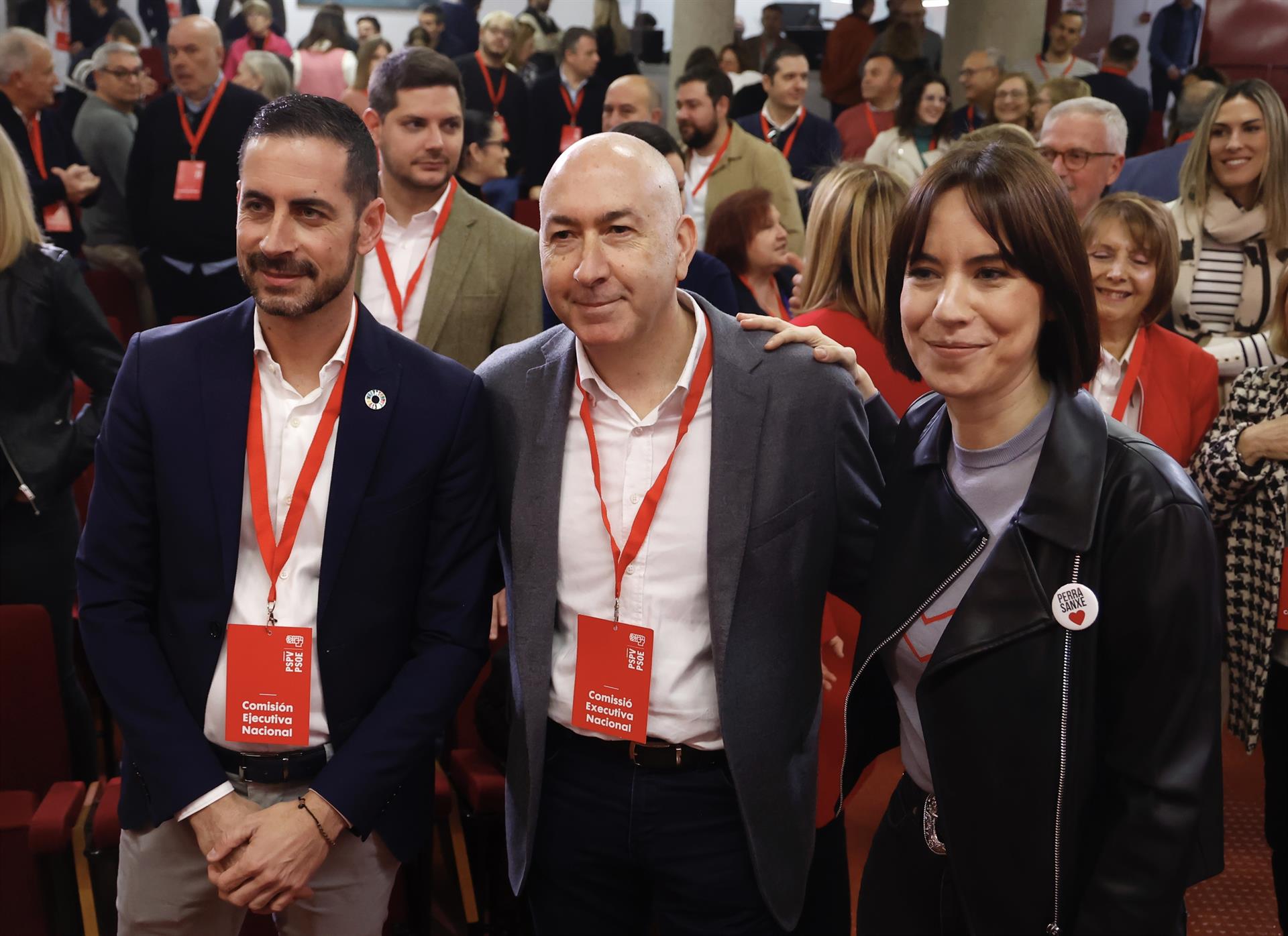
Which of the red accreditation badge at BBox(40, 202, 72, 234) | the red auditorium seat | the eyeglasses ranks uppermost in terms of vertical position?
the eyeglasses

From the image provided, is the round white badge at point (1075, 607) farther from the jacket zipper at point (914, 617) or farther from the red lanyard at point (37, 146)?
the red lanyard at point (37, 146)

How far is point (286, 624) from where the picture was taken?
1.80 meters

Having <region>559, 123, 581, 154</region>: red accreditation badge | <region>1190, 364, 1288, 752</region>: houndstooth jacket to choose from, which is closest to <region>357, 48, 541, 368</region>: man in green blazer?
<region>1190, 364, 1288, 752</region>: houndstooth jacket

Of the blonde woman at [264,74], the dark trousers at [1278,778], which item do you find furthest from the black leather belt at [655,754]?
the blonde woman at [264,74]

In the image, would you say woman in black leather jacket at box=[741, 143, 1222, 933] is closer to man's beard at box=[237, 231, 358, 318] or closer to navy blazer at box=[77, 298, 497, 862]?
navy blazer at box=[77, 298, 497, 862]

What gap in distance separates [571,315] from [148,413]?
0.68 meters

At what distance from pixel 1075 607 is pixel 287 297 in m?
1.22

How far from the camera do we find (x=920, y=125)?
20.9ft

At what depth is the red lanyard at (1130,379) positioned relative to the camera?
286 cm

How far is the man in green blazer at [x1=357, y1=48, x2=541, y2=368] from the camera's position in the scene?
10.5ft

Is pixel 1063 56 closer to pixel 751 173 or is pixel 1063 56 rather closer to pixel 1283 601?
pixel 751 173

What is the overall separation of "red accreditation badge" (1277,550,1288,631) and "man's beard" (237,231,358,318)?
210 cm

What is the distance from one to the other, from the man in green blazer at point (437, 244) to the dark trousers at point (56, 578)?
990mm

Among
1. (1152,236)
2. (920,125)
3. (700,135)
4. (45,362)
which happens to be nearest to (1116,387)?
(1152,236)
